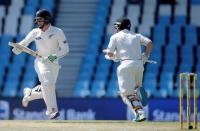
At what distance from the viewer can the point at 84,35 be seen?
74.1ft

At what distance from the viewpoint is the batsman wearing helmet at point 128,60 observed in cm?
1254

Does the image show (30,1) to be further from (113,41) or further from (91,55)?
(113,41)

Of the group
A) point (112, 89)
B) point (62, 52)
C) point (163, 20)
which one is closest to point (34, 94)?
point (62, 52)

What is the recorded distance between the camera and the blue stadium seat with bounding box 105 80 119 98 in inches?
774

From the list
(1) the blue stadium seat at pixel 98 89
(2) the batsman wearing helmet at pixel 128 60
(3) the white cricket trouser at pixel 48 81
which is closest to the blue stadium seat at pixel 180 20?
(1) the blue stadium seat at pixel 98 89

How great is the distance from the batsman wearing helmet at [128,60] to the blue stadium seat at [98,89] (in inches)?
271

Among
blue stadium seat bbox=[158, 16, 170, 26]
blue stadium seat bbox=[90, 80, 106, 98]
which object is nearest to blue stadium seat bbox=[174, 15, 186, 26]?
blue stadium seat bbox=[158, 16, 170, 26]

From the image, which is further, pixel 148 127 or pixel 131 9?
pixel 131 9

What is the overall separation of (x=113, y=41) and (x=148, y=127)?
74.2 inches

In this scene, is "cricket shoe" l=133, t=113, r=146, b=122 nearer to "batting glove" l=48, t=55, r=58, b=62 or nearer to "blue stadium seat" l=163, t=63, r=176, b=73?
"batting glove" l=48, t=55, r=58, b=62

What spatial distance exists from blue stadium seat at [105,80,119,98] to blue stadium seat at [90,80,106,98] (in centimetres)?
12

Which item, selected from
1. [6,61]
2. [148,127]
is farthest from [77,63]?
[148,127]

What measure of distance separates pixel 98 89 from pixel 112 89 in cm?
34

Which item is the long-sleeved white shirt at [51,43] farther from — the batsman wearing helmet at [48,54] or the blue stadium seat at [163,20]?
the blue stadium seat at [163,20]
